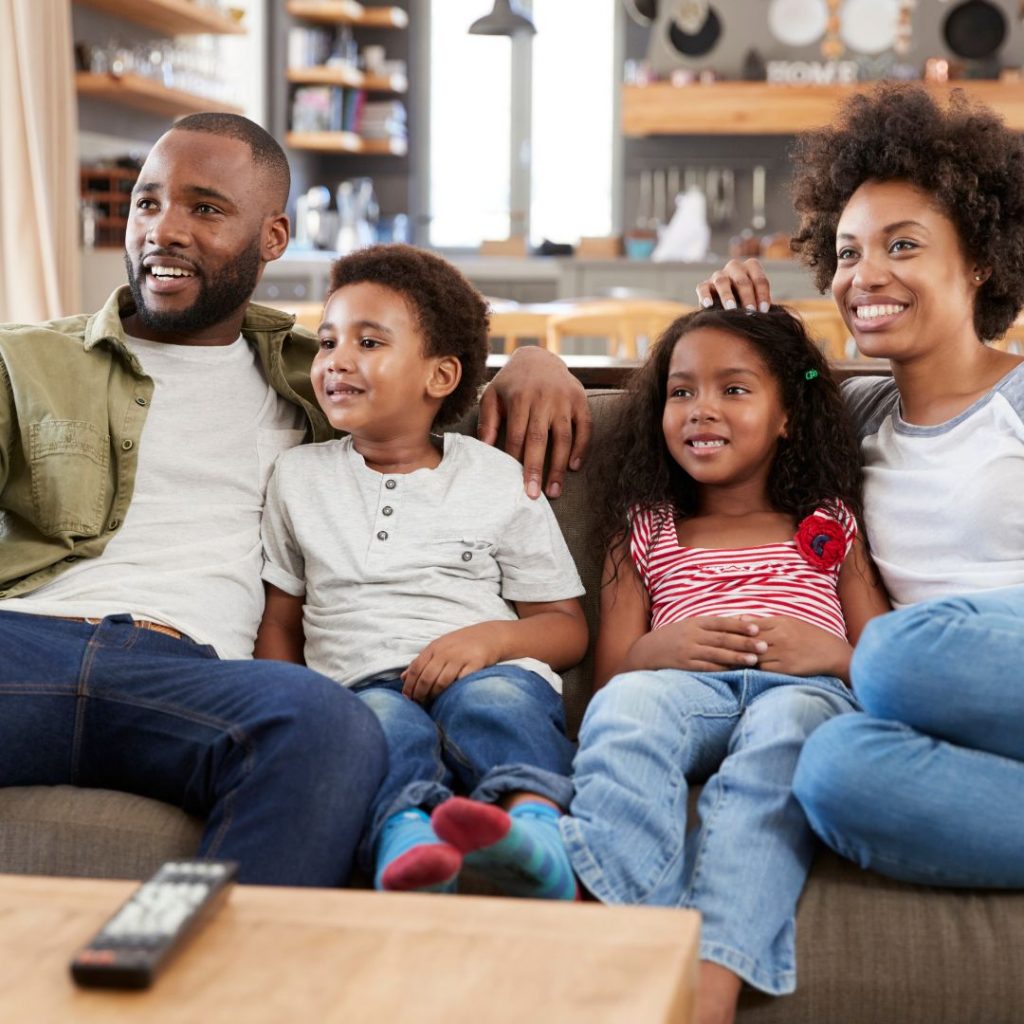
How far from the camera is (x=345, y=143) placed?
686cm

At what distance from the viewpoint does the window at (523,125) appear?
24.2ft

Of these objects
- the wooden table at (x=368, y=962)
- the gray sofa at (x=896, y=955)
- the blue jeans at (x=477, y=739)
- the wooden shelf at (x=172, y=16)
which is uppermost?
the wooden shelf at (x=172, y=16)

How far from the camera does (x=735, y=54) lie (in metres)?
7.05

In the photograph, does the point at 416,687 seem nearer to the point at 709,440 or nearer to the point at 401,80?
the point at 709,440

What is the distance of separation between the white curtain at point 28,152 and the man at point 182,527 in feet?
9.08

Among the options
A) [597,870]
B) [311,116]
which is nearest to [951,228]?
[597,870]

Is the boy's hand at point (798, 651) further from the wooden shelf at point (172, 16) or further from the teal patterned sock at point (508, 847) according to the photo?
the wooden shelf at point (172, 16)

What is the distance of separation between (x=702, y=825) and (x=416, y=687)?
0.37 meters

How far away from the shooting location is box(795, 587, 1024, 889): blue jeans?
126 cm

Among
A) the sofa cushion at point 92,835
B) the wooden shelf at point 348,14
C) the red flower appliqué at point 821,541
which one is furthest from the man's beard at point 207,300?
the wooden shelf at point 348,14

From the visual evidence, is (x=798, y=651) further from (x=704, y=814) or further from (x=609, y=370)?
(x=609, y=370)

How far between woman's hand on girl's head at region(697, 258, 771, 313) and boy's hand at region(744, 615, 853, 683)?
0.45m

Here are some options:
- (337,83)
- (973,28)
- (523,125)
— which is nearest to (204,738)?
(337,83)

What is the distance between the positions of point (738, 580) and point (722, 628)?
0.36 feet
